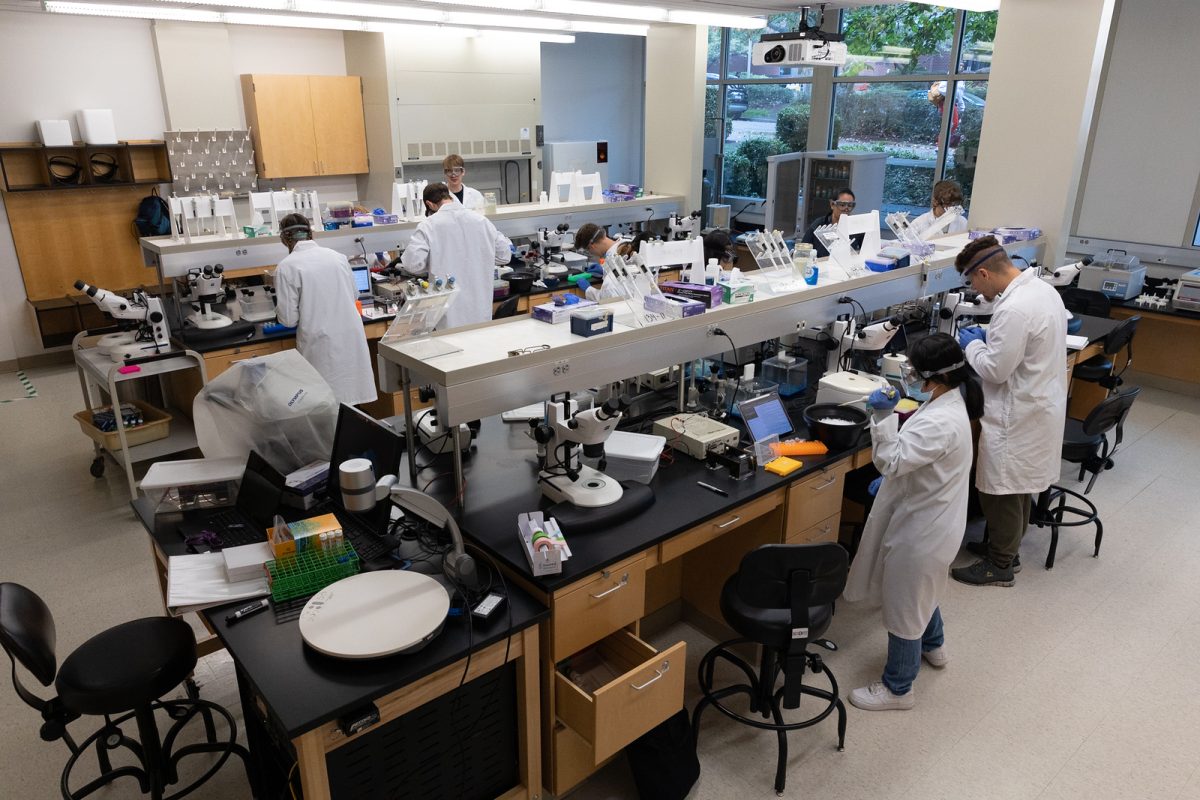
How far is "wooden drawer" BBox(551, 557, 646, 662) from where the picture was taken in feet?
7.26

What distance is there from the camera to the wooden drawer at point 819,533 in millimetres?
2983

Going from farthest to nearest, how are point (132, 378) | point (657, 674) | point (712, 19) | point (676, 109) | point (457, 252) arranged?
point (676, 109), point (712, 19), point (457, 252), point (132, 378), point (657, 674)

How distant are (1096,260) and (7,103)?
8.72 meters

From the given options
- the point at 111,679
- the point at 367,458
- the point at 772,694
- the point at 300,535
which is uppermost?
the point at 367,458

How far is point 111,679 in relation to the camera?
2133 mm

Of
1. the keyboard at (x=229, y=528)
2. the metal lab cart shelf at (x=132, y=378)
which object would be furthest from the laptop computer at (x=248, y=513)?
the metal lab cart shelf at (x=132, y=378)

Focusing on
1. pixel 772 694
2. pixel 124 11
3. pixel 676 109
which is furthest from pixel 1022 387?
pixel 124 11

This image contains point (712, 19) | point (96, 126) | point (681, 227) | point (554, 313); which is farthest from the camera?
point (681, 227)

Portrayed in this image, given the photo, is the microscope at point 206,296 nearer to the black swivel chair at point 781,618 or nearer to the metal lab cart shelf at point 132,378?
the metal lab cart shelf at point 132,378

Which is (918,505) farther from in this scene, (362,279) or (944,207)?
(362,279)

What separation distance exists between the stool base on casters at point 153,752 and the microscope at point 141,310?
7.54ft

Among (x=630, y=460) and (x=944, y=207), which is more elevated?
(x=944, y=207)

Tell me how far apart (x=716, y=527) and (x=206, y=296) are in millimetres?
3458

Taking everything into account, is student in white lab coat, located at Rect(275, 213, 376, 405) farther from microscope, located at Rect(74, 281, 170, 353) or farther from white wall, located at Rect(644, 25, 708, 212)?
white wall, located at Rect(644, 25, 708, 212)
